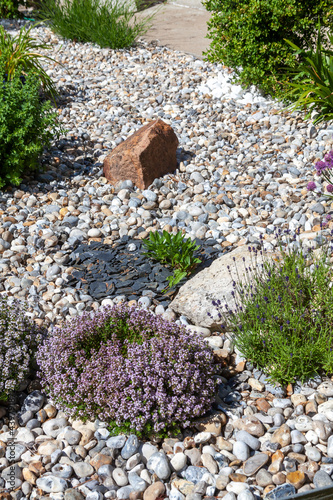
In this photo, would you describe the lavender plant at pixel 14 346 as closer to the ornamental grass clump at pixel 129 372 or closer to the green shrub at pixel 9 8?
the ornamental grass clump at pixel 129 372

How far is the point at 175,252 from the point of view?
377cm

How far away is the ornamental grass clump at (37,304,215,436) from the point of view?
2.55 m

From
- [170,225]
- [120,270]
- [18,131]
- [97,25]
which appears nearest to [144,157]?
[170,225]

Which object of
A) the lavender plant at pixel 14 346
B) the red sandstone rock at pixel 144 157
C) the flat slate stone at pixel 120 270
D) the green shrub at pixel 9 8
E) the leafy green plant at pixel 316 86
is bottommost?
the flat slate stone at pixel 120 270

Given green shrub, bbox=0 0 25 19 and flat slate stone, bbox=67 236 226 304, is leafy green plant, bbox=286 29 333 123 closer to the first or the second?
flat slate stone, bbox=67 236 226 304

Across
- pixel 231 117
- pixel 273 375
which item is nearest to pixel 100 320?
pixel 273 375

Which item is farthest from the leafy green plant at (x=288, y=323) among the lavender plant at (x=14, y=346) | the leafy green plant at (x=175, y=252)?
the lavender plant at (x=14, y=346)

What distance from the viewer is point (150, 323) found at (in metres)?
2.98

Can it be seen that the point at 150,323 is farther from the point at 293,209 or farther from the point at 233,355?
the point at 293,209

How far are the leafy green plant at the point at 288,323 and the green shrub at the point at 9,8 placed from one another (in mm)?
9136

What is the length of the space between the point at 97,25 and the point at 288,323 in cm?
710

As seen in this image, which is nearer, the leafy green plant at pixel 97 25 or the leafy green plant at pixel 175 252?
the leafy green plant at pixel 175 252

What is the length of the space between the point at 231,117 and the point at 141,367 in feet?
13.6

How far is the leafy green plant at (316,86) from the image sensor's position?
5.23 meters
